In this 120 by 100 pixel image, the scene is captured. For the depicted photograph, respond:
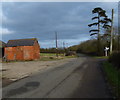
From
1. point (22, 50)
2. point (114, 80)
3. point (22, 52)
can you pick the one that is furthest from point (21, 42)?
point (114, 80)

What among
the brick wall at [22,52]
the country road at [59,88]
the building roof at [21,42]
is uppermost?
the building roof at [21,42]

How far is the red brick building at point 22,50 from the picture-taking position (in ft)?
129

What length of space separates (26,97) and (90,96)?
263 cm

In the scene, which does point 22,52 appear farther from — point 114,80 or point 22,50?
point 114,80

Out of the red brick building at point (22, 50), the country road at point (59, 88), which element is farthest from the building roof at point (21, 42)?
the country road at point (59, 88)

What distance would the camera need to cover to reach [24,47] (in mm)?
40000

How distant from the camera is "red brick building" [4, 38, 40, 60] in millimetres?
39469

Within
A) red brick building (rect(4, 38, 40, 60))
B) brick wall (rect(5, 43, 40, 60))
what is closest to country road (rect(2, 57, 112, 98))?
brick wall (rect(5, 43, 40, 60))

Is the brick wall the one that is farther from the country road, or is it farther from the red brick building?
the country road

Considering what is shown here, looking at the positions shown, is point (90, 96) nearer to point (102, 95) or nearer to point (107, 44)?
point (102, 95)

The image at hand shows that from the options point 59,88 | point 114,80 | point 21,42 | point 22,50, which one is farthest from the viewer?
point 21,42

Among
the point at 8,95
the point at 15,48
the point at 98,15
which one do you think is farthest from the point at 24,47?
the point at 8,95

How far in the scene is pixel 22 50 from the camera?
3991 centimetres

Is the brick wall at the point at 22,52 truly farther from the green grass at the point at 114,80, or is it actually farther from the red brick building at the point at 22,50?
the green grass at the point at 114,80
